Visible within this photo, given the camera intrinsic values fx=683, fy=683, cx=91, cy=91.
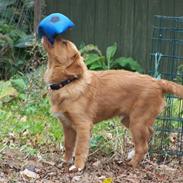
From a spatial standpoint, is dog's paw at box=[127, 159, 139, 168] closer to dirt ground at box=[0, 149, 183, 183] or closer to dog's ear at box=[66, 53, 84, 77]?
dirt ground at box=[0, 149, 183, 183]

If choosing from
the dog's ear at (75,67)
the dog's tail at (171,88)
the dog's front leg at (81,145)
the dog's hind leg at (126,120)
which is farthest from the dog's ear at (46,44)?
the dog's tail at (171,88)

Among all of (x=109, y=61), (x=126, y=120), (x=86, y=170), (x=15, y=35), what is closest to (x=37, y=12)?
(x=15, y=35)

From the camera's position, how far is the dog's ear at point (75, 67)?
6.12 metres

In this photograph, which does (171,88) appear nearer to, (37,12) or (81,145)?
(81,145)

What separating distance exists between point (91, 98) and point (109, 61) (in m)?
6.60

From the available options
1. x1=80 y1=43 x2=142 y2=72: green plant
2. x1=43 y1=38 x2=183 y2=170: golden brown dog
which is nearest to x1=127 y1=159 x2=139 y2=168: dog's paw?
x1=43 y1=38 x2=183 y2=170: golden brown dog

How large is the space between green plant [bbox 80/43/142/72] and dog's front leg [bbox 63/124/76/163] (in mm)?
5988

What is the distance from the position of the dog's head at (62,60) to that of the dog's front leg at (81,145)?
1.53 feet

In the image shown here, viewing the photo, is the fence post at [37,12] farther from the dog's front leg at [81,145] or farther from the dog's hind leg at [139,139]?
the dog's front leg at [81,145]

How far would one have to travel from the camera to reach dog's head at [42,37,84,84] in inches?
239

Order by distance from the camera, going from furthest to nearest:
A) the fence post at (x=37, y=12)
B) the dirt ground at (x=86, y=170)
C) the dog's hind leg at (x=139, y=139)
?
1. the fence post at (x=37, y=12)
2. the dog's hind leg at (x=139, y=139)
3. the dirt ground at (x=86, y=170)

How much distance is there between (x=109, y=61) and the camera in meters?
12.8

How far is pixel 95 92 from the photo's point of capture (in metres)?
6.30

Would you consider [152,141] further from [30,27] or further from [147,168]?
[30,27]
